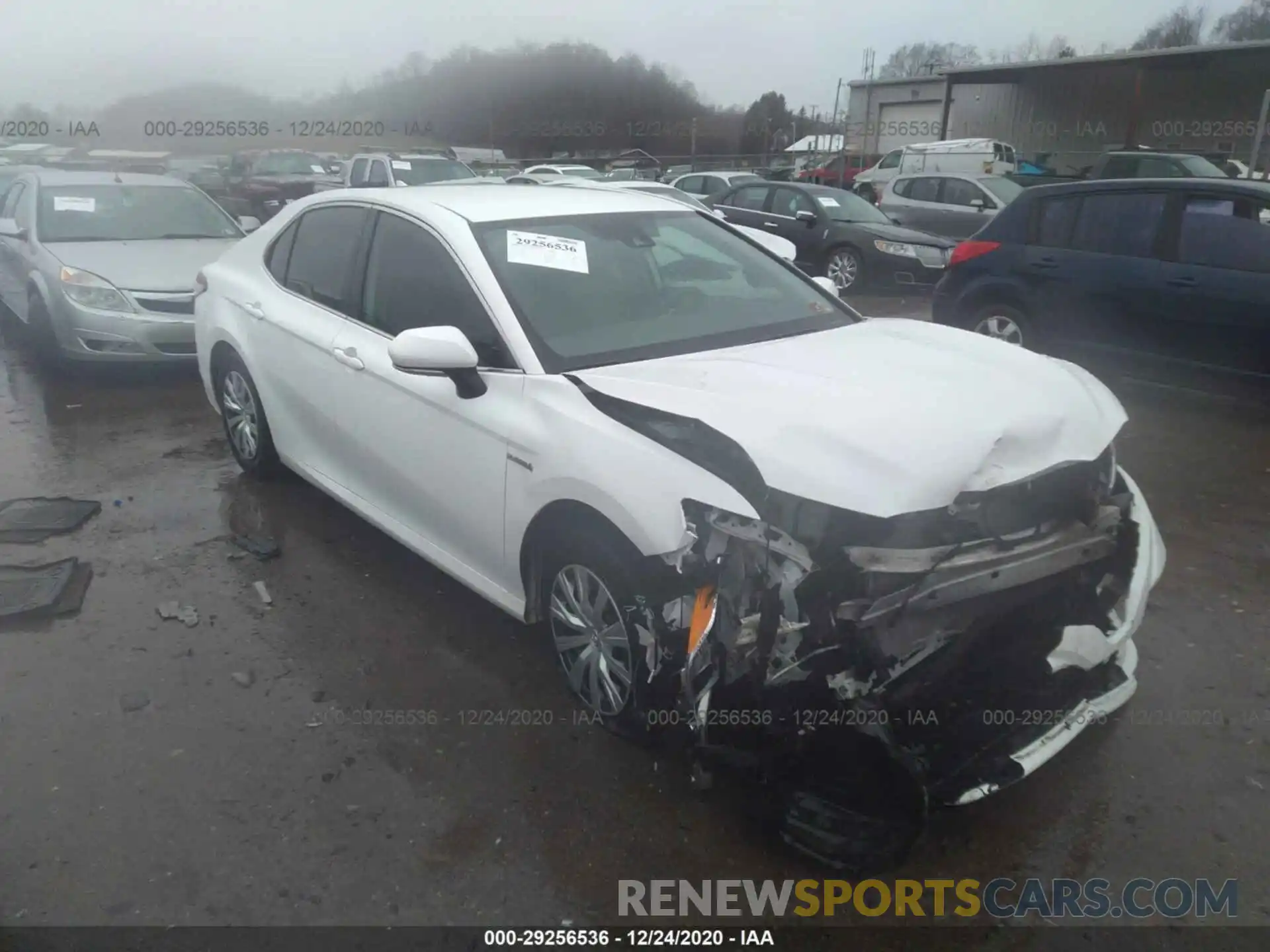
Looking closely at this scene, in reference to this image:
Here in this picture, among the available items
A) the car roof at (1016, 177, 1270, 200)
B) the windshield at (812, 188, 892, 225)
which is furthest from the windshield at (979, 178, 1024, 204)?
the car roof at (1016, 177, 1270, 200)

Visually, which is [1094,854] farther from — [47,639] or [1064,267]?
[1064,267]

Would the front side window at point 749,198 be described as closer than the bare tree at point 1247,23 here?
Yes

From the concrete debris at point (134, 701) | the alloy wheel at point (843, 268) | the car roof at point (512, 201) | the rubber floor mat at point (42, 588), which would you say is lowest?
the rubber floor mat at point (42, 588)

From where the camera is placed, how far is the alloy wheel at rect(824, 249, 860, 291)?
12.1 metres

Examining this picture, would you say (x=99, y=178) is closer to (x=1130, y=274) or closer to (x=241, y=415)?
(x=241, y=415)

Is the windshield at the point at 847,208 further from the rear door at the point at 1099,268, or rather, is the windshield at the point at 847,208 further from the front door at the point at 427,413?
the front door at the point at 427,413

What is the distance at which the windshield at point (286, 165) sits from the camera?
795 inches

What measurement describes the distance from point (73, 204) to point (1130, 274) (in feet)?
27.5

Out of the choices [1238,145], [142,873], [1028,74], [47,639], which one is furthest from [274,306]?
[1028,74]

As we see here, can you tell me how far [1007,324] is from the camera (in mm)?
7188

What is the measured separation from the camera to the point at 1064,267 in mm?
6766

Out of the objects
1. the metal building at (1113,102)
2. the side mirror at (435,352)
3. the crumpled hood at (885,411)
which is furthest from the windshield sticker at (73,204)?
the metal building at (1113,102)

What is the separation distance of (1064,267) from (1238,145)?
92.2 feet

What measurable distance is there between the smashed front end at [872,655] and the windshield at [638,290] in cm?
101
